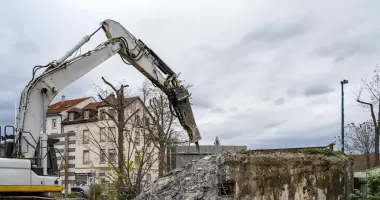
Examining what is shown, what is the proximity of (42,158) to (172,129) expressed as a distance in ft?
55.2

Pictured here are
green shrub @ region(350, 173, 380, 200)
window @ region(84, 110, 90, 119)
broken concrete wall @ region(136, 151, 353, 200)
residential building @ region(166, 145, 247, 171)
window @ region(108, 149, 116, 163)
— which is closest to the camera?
broken concrete wall @ region(136, 151, 353, 200)

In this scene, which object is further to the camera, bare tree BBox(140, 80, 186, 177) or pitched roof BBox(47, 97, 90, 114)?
pitched roof BBox(47, 97, 90, 114)

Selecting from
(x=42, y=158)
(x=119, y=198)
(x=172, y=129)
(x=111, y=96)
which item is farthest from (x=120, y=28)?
(x=111, y=96)

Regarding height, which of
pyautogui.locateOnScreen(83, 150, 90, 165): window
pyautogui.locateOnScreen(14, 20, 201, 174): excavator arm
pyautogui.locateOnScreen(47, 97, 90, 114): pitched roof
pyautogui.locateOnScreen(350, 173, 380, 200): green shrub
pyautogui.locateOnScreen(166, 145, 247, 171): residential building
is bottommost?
pyautogui.locateOnScreen(83, 150, 90, 165): window

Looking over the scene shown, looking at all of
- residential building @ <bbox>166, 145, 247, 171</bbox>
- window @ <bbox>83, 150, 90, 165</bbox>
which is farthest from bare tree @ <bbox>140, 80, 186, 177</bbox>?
window @ <bbox>83, 150, 90, 165</bbox>

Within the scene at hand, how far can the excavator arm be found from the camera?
980cm

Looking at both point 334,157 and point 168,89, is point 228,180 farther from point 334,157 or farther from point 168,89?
point 168,89

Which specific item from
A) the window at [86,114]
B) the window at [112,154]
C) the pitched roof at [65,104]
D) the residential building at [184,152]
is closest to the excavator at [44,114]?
the residential building at [184,152]

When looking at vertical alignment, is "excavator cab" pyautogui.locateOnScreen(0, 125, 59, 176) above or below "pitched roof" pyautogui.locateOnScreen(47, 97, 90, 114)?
below

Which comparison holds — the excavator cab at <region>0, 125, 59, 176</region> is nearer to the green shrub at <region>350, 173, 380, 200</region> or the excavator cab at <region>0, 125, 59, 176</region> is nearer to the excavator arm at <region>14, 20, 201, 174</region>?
the excavator arm at <region>14, 20, 201, 174</region>

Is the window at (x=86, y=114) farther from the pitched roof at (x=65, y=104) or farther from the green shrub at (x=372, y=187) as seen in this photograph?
the green shrub at (x=372, y=187)

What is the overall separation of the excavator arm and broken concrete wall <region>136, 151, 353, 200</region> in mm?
2477

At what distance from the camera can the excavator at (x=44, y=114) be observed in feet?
29.9

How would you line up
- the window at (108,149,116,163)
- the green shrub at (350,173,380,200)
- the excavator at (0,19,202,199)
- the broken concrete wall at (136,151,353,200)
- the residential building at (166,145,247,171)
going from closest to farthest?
the excavator at (0,19,202,199) < the broken concrete wall at (136,151,353,200) < the green shrub at (350,173,380,200) < the residential building at (166,145,247,171) < the window at (108,149,116,163)
